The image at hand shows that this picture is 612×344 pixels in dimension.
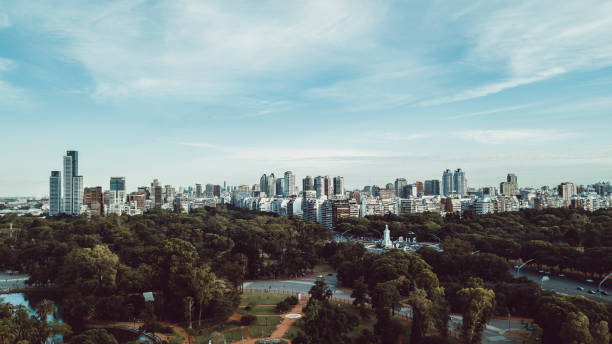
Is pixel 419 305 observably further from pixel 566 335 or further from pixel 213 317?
pixel 213 317

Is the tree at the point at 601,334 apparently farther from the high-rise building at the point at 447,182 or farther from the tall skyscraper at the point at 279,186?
the high-rise building at the point at 447,182

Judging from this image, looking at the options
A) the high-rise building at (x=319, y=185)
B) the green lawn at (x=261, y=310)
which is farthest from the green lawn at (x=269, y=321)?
the high-rise building at (x=319, y=185)

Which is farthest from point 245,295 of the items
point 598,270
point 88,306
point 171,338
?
point 598,270

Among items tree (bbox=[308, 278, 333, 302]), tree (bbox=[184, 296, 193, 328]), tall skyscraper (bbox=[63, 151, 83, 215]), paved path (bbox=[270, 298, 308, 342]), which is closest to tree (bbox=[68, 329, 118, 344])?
tree (bbox=[184, 296, 193, 328])

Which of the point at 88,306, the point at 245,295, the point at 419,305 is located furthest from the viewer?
the point at 245,295

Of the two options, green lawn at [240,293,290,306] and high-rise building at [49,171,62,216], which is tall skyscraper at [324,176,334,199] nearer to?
high-rise building at [49,171,62,216]
